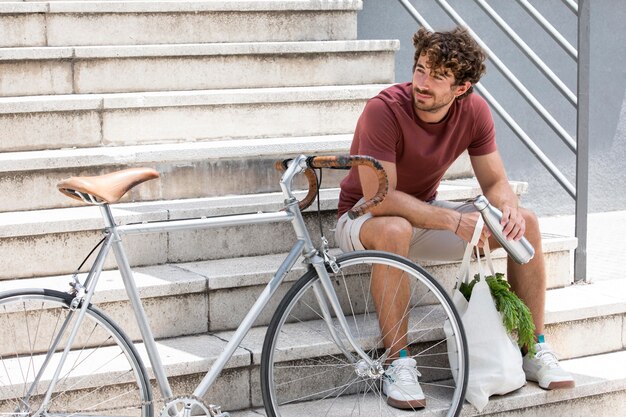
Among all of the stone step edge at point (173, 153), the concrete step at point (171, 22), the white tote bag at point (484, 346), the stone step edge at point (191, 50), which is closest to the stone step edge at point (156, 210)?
the stone step edge at point (173, 153)

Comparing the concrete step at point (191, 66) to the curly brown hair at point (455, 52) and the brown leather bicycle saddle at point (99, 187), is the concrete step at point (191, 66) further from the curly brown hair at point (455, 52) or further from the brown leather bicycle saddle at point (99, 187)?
the brown leather bicycle saddle at point (99, 187)

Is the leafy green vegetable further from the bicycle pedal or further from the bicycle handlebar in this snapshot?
the bicycle pedal

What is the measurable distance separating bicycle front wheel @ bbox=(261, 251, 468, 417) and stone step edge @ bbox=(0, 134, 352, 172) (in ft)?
2.56

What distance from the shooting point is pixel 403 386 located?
357cm

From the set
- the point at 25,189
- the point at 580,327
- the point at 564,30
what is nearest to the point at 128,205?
the point at 25,189

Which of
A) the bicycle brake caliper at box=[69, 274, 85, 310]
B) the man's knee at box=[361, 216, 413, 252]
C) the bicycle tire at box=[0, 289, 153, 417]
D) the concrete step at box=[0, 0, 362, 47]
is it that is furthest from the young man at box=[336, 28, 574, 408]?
the concrete step at box=[0, 0, 362, 47]

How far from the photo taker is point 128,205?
4281 mm

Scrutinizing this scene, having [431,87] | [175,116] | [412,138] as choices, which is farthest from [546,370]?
[175,116]

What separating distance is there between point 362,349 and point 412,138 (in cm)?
79

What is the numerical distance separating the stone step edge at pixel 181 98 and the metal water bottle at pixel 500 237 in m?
1.65

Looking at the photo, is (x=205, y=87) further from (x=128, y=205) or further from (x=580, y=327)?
(x=580, y=327)

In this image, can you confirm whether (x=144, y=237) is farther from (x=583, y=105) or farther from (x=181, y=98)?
(x=583, y=105)

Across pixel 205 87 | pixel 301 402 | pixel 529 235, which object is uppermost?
pixel 205 87

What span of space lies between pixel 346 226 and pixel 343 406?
2.16 feet
